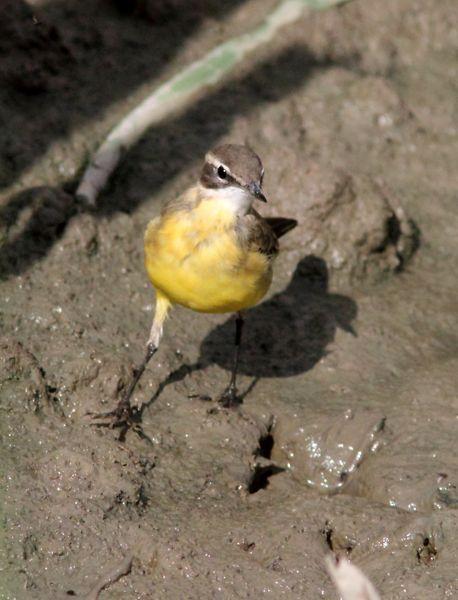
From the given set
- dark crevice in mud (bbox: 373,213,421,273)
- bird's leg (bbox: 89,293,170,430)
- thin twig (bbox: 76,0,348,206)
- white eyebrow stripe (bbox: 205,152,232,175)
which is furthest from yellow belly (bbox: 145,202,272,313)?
dark crevice in mud (bbox: 373,213,421,273)

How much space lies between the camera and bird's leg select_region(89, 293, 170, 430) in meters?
7.41

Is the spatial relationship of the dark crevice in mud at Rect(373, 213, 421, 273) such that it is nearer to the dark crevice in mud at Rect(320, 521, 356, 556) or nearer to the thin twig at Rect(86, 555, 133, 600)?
the dark crevice in mud at Rect(320, 521, 356, 556)

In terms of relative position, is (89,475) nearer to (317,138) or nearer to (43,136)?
(43,136)

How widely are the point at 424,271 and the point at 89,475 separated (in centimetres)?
384

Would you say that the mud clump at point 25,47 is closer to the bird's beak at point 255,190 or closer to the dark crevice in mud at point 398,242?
the bird's beak at point 255,190

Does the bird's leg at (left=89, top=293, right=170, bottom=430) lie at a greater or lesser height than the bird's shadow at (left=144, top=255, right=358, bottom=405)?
greater

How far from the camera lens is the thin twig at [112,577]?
614 centimetres

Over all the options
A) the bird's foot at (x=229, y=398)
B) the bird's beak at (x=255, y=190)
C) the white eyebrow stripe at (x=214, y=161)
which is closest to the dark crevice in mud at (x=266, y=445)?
the bird's foot at (x=229, y=398)

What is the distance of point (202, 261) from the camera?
7.20 meters

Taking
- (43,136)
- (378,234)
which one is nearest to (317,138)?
(378,234)

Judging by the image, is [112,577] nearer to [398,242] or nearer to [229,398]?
[229,398]

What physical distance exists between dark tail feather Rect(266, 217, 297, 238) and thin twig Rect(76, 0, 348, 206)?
149 cm

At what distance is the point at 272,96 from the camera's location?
405 inches

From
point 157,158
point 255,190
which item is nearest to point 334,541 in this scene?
point 255,190
